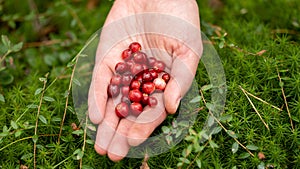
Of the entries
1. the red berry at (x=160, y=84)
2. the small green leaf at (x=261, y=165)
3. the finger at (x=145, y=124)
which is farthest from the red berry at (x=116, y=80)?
the small green leaf at (x=261, y=165)

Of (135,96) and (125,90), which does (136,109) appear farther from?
(125,90)

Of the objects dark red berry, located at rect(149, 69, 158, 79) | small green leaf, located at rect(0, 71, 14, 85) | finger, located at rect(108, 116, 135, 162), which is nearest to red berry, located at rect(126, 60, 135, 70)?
dark red berry, located at rect(149, 69, 158, 79)

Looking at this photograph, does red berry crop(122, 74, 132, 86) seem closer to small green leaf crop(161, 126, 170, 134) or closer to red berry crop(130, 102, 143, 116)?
red berry crop(130, 102, 143, 116)

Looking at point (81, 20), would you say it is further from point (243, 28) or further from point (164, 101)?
point (164, 101)

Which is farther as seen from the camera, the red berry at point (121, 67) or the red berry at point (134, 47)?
the red berry at point (134, 47)

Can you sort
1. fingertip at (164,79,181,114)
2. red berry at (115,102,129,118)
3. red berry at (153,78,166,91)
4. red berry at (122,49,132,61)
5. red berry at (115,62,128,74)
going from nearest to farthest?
fingertip at (164,79,181,114), red berry at (115,102,129,118), red berry at (153,78,166,91), red berry at (115,62,128,74), red berry at (122,49,132,61)

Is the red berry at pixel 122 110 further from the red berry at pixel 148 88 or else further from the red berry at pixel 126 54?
the red berry at pixel 126 54

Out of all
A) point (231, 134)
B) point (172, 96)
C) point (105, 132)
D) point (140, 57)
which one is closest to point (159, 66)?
point (140, 57)
